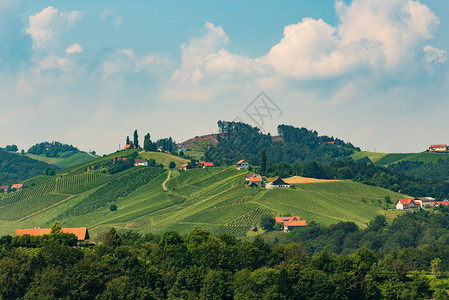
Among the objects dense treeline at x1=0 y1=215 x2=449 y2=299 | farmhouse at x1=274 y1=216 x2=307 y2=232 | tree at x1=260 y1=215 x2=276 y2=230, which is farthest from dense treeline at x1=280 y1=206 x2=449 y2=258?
dense treeline at x1=0 y1=215 x2=449 y2=299

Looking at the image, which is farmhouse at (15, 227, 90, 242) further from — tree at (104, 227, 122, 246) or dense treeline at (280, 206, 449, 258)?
dense treeline at (280, 206, 449, 258)

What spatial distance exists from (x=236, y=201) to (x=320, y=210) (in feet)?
91.5

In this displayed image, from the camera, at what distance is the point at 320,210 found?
196 meters

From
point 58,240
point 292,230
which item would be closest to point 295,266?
point 58,240

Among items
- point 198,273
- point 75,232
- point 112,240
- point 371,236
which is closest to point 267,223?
point 371,236

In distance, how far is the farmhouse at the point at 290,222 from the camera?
18088 cm

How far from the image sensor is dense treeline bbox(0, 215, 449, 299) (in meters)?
84.3

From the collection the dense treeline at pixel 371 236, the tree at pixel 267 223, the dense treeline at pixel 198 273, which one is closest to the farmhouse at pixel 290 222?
the dense treeline at pixel 371 236

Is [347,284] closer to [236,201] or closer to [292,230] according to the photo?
[292,230]

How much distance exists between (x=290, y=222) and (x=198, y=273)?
92881 millimetres

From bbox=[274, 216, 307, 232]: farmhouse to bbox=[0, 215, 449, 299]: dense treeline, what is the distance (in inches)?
3036

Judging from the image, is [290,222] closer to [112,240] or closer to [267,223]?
[267,223]

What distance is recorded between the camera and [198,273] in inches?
3642

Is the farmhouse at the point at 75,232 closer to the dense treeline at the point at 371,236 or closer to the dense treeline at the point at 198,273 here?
the dense treeline at the point at 198,273
